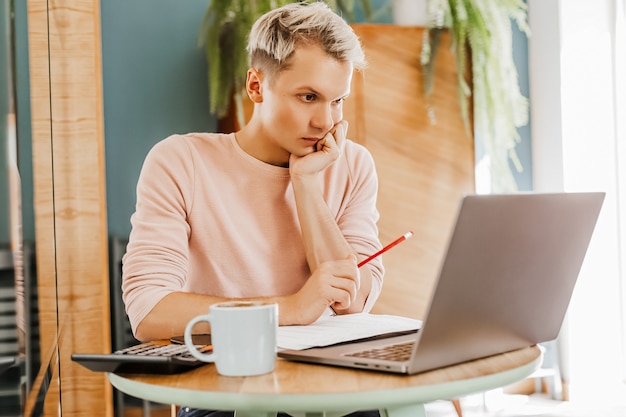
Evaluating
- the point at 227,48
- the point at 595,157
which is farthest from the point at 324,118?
the point at 595,157

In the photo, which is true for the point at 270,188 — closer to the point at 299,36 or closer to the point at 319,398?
the point at 299,36

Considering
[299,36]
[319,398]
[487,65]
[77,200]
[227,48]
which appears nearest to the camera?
[319,398]

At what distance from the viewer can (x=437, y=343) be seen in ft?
2.58

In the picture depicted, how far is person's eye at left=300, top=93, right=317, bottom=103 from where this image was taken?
1.37 meters

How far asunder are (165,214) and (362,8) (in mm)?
2358

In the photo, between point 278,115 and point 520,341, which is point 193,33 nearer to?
point 278,115

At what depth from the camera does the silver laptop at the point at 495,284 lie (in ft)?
2.46

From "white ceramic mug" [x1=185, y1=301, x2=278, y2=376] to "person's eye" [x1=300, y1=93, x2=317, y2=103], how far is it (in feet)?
2.08

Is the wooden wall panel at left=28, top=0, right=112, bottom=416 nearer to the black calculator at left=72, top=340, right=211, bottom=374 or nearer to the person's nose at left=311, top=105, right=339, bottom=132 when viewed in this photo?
the person's nose at left=311, top=105, right=339, bottom=132

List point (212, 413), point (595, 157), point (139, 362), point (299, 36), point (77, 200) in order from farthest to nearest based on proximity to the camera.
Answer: point (595, 157)
point (77, 200)
point (299, 36)
point (212, 413)
point (139, 362)

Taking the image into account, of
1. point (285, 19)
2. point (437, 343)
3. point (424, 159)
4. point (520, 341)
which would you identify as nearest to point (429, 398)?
point (437, 343)

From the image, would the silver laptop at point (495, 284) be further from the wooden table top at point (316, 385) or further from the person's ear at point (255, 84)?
the person's ear at point (255, 84)

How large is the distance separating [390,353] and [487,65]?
2.55 m

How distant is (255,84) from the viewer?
147cm
